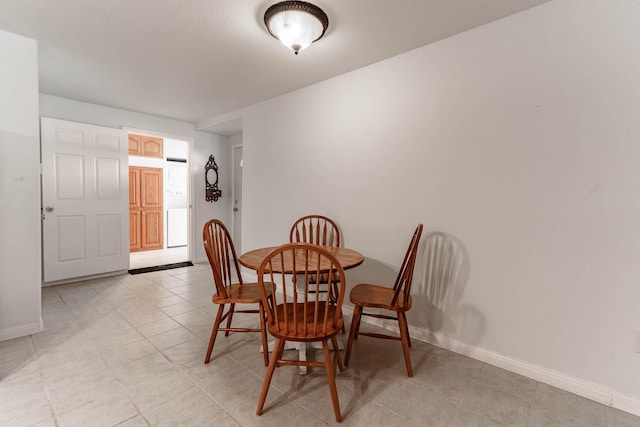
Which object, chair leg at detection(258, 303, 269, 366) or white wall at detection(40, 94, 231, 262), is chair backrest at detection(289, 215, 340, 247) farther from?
white wall at detection(40, 94, 231, 262)

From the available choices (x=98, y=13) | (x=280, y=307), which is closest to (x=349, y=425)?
(x=280, y=307)

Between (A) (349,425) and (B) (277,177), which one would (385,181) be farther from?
(A) (349,425)

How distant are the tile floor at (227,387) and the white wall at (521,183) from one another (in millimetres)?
277

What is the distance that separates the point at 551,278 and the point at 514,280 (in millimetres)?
204

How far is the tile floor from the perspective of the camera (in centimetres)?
158

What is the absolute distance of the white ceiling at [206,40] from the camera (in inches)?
76.5

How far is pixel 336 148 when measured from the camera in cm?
307

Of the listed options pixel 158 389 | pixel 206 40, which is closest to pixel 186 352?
pixel 158 389

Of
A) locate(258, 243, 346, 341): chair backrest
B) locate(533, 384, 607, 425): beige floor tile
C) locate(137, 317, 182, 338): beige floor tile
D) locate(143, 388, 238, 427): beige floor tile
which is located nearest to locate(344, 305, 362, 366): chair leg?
locate(258, 243, 346, 341): chair backrest

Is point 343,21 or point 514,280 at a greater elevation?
point 343,21

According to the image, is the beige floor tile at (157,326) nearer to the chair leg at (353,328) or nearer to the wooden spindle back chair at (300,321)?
the wooden spindle back chair at (300,321)

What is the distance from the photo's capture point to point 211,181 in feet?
17.4

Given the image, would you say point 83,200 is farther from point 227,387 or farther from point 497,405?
point 497,405

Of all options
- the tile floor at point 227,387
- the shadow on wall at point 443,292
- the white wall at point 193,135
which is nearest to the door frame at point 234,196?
the white wall at point 193,135
